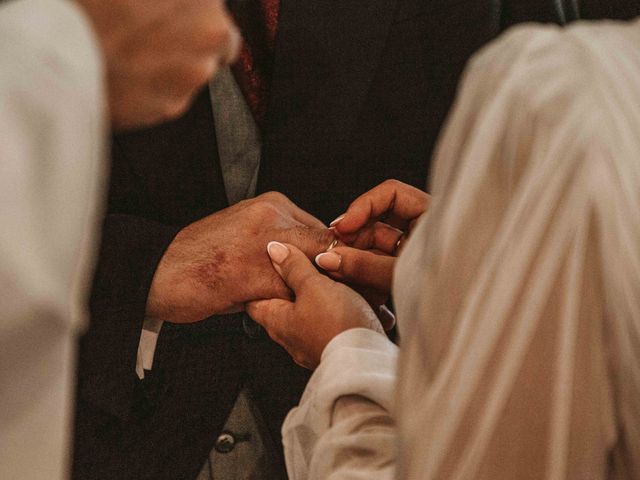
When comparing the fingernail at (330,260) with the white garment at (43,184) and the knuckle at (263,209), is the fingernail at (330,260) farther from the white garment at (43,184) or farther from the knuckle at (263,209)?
the white garment at (43,184)

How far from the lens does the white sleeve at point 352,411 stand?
706 mm

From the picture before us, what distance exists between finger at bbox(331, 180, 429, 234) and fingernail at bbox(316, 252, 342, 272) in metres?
0.07

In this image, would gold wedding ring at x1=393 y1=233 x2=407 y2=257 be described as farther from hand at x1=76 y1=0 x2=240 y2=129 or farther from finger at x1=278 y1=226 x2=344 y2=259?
hand at x1=76 y1=0 x2=240 y2=129

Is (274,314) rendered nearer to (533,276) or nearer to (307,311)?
(307,311)

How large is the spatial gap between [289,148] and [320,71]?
0.45 feet

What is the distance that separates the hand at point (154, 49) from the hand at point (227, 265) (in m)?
0.55

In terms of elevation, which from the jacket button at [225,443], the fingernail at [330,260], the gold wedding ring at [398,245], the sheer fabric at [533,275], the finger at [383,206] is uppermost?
the sheer fabric at [533,275]

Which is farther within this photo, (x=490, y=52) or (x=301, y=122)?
(x=301, y=122)

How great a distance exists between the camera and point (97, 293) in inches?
43.7

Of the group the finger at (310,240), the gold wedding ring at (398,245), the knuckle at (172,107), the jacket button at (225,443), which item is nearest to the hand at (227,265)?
the finger at (310,240)

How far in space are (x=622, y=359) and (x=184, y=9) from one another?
0.39m

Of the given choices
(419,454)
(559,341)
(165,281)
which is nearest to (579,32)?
(559,341)

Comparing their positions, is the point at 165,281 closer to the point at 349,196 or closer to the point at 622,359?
the point at 349,196

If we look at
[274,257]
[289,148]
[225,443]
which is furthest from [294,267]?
[225,443]
